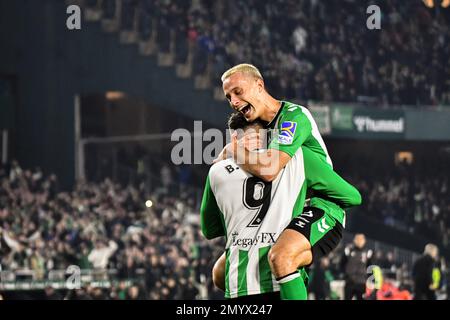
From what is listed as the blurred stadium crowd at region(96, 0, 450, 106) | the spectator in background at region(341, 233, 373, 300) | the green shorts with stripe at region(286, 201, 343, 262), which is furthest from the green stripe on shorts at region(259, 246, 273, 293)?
the blurred stadium crowd at region(96, 0, 450, 106)

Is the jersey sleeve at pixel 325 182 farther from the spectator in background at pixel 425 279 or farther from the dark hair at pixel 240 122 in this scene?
the spectator in background at pixel 425 279

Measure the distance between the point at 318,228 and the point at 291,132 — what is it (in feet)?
1.79

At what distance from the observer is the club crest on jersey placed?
5.53 m

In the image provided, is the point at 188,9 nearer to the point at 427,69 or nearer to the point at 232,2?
the point at 232,2

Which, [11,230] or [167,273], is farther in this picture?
[11,230]

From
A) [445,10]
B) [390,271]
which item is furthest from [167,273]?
[445,10]

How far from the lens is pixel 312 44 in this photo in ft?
99.5

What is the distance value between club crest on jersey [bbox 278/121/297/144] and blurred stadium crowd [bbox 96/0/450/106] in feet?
74.9

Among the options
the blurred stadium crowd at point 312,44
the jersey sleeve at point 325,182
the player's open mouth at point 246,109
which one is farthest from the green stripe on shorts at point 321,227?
the blurred stadium crowd at point 312,44

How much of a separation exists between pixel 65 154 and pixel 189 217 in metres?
7.29

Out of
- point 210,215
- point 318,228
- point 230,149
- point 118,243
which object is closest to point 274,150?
point 230,149

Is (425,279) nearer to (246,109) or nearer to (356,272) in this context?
(356,272)

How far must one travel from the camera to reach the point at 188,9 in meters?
30.7
